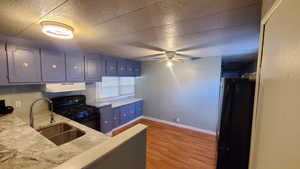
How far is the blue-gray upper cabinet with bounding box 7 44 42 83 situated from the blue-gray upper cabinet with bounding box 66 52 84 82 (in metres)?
0.48

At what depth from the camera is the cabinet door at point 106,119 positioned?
2.96 m

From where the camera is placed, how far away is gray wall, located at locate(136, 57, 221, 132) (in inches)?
130

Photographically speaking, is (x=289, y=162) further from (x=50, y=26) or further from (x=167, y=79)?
(x=167, y=79)

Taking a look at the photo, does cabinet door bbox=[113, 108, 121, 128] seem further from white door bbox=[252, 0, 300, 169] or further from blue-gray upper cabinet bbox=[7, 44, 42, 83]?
white door bbox=[252, 0, 300, 169]

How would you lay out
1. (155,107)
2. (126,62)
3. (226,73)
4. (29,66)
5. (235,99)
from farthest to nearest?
(226,73)
(155,107)
(126,62)
(29,66)
(235,99)

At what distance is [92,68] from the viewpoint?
294 cm

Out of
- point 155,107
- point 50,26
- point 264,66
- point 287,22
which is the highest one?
point 50,26

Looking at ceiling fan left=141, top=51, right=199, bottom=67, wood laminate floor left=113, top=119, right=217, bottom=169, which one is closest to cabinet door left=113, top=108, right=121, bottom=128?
wood laminate floor left=113, top=119, right=217, bottom=169

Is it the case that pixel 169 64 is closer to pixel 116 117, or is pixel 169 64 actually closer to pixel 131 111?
pixel 131 111

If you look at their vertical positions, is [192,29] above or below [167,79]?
above

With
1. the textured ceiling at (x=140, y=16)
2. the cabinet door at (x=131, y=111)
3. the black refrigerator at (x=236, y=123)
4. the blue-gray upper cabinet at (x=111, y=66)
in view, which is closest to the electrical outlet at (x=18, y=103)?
the textured ceiling at (x=140, y=16)

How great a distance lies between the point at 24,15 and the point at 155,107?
3.84 metres

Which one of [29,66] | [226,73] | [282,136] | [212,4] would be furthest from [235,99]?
[226,73]

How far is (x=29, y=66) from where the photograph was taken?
200 cm
